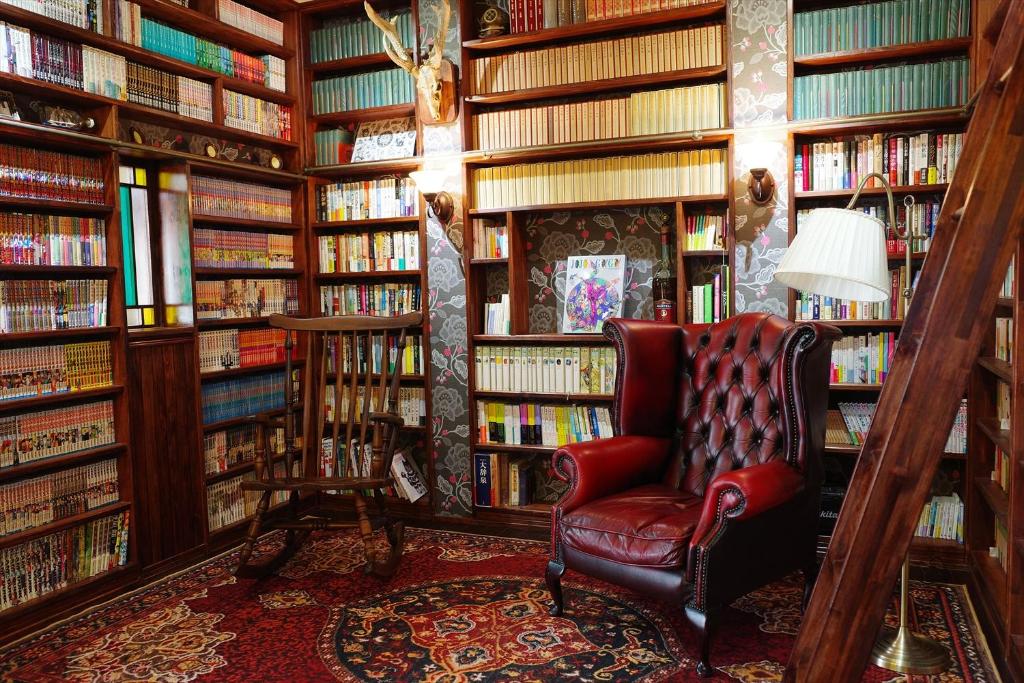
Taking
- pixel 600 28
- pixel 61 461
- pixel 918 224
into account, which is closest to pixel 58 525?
pixel 61 461

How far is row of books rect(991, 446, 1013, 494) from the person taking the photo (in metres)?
2.70

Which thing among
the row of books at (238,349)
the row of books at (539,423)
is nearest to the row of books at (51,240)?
the row of books at (238,349)

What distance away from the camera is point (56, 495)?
3.21 meters

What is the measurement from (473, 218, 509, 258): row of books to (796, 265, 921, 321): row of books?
155 cm

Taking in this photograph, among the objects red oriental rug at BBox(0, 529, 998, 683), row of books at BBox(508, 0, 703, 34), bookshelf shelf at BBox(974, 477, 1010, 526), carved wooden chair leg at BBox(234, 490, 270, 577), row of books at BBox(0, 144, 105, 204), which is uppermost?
row of books at BBox(508, 0, 703, 34)

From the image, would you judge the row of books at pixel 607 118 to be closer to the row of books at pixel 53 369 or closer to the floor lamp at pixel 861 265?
the floor lamp at pixel 861 265

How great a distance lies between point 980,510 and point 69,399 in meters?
3.84

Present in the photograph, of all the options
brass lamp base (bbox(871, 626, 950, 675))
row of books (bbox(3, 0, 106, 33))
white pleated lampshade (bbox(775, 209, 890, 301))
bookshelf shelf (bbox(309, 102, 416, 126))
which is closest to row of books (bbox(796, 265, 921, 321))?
white pleated lampshade (bbox(775, 209, 890, 301))

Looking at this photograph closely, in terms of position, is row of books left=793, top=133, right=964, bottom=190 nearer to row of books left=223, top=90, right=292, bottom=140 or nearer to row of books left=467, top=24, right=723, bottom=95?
row of books left=467, top=24, right=723, bottom=95

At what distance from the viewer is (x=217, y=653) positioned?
2.79 metres

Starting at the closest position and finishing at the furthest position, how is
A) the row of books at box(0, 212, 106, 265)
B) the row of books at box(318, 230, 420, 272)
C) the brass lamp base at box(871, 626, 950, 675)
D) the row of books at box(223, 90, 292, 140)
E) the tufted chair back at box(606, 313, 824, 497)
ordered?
the brass lamp base at box(871, 626, 950, 675) → the tufted chair back at box(606, 313, 824, 497) → the row of books at box(0, 212, 106, 265) → the row of books at box(223, 90, 292, 140) → the row of books at box(318, 230, 420, 272)

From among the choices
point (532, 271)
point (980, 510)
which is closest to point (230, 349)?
point (532, 271)

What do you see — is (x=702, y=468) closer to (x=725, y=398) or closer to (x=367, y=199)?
(x=725, y=398)

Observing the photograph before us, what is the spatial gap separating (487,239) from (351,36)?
145 cm
